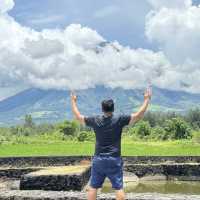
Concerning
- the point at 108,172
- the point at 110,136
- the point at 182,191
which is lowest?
the point at 182,191

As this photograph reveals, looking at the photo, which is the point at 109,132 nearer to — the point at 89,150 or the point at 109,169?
the point at 109,169

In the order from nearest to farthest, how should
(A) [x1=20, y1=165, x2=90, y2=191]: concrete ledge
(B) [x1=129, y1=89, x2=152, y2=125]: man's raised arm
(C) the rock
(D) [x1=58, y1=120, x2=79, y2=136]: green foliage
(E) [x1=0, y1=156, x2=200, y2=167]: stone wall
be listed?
(B) [x1=129, y1=89, x2=152, y2=125]: man's raised arm < (A) [x1=20, y1=165, x2=90, y2=191]: concrete ledge < (C) the rock < (E) [x1=0, y1=156, x2=200, y2=167]: stone wall < (D) [x1=58, y1=120, x2=79, y2=136]: green foliage

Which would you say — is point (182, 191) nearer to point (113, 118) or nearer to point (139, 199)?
point (139, 199)

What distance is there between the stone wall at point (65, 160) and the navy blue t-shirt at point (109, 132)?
17556 millimetres

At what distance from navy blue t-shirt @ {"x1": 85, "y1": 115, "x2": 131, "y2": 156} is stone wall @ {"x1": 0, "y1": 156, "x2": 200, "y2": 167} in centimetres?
1756

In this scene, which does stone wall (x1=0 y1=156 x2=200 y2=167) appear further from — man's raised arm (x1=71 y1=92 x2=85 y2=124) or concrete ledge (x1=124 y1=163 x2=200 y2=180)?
man's raised arm (x1=71 y1=92 x2=85 y2=124)

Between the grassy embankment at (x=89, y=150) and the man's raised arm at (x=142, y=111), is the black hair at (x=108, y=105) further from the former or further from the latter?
the grassy embankment at (x=89, y=150)

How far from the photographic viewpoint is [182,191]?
18.8m

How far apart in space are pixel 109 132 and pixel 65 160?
18708 millimetres

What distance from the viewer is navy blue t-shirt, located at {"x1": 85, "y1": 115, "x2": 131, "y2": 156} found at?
26.1 ft

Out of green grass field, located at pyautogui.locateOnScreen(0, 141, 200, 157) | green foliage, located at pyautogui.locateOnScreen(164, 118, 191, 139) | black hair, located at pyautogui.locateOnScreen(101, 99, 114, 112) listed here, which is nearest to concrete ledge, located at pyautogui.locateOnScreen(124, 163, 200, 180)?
green grass field, located at pyautogui.locateOnScreen(0, 141, 200, 157)

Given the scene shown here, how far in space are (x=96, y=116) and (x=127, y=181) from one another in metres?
13.2

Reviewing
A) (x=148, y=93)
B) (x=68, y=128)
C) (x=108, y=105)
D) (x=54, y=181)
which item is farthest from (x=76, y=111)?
(x=68, y=128)

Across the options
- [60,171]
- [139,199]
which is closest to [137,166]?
[60,171]
